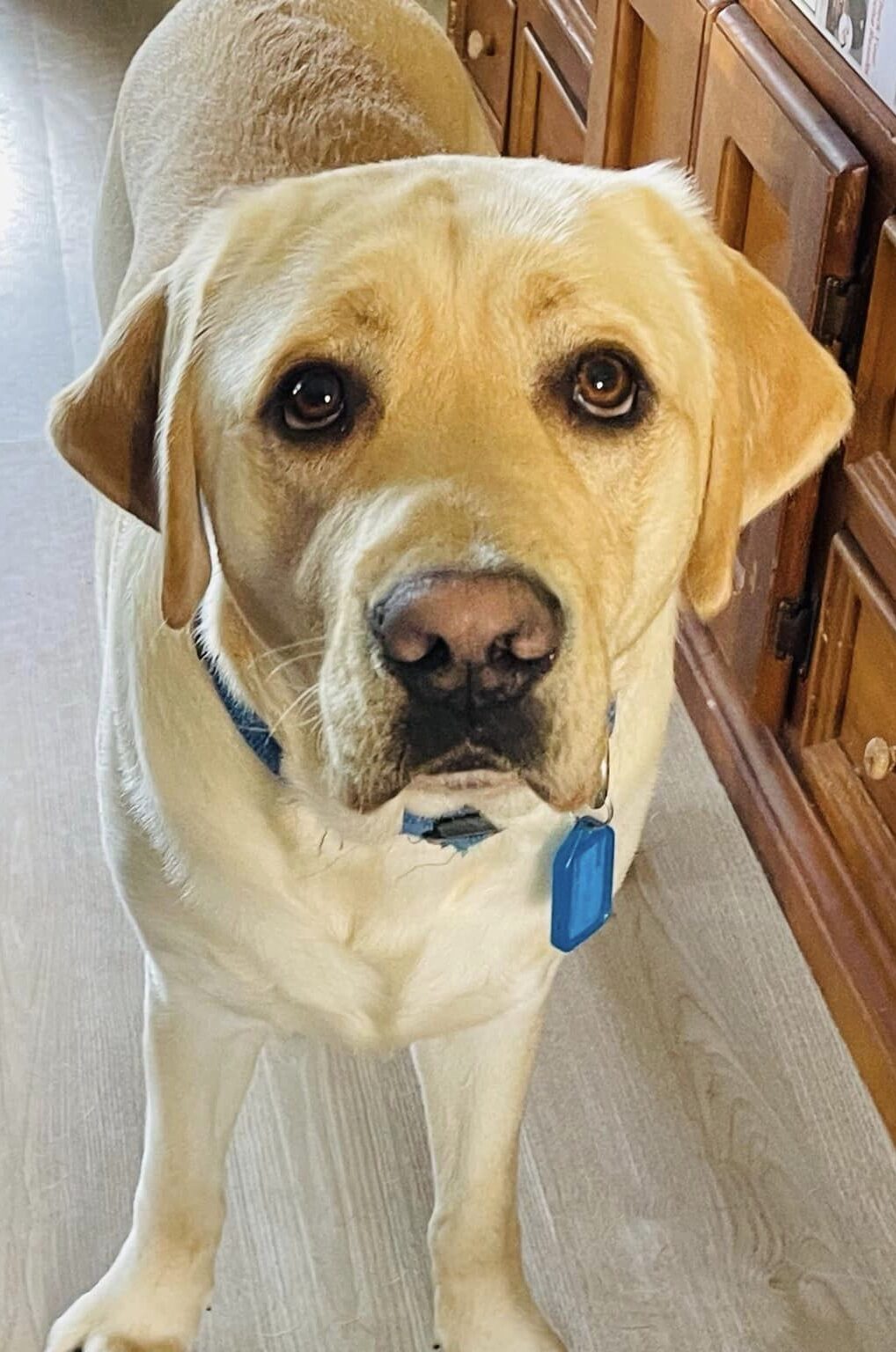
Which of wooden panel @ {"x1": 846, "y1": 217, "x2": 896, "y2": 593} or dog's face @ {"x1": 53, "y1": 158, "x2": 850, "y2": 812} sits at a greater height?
dog's face @ {"x1": 53, "y1": 158, "x2": 850, "y2": 812}

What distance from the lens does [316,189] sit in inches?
44.8

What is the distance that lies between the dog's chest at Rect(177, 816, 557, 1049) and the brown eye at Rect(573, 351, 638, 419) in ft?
1.11

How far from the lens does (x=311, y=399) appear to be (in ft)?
3.50

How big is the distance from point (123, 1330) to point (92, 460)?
0.81m

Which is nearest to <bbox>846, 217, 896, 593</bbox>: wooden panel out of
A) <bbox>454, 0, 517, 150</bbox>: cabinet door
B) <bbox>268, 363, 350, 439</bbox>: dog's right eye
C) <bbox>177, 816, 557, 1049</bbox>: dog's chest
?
<bbox>177, 816, 557, 1049</bbox>: dog's chest

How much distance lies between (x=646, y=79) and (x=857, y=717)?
856 mm

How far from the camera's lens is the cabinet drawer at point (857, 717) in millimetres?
1691

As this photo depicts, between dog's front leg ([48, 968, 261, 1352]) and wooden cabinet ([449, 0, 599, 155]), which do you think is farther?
wooden cabinet ([449, 0, 599, 155])

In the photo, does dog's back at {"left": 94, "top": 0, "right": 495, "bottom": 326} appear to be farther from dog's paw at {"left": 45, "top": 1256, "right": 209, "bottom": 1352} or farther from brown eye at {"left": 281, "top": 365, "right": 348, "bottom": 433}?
dog's paw at {"left": 45, "top": 1256, "right": 209, "bottom": 1352}

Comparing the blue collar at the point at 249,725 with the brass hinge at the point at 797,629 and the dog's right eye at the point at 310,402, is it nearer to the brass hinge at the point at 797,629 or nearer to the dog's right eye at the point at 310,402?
the dog's right eye at the point at 310,402

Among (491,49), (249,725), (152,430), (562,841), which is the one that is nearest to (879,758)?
(562,841)

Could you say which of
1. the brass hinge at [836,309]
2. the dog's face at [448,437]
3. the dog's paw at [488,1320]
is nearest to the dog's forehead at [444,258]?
the dog's face at [448,437]

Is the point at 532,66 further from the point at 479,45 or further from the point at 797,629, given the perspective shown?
the point at 797,629

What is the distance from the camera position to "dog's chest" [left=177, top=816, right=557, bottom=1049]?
48.7 inches
